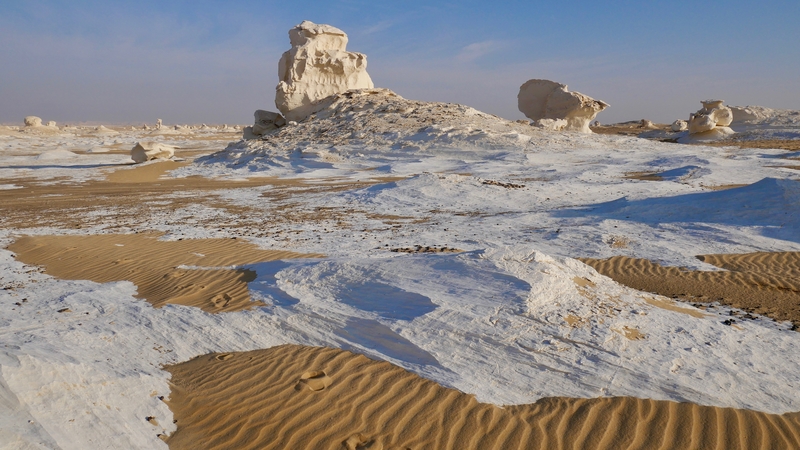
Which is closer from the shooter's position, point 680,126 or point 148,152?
point 148,152

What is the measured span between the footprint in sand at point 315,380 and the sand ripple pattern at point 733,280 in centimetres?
415

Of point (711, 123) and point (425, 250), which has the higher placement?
point (711, 123)

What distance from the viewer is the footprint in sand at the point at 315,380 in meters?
3.93

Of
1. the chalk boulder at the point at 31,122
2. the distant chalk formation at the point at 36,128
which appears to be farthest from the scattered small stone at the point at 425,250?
the chalk boulder at the point at 31,122

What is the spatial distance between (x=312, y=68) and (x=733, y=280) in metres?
26.8

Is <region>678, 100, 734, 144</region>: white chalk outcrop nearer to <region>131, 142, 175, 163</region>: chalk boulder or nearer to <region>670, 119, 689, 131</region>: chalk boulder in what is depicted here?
<region>670, 119, 689, 131</region>: chalk boulder

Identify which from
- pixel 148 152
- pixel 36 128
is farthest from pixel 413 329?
pixel 36 128

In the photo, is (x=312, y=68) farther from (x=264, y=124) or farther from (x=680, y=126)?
(x=680, y=126)

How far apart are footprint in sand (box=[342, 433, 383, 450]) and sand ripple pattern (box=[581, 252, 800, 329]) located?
421 cm

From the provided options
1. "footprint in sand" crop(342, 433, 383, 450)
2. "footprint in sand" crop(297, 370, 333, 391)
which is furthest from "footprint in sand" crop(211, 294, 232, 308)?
"footprint in sand" crop(342, 433, 383, 450)

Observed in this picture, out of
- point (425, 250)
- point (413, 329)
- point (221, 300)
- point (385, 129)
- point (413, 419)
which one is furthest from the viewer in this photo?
point (385, 129)

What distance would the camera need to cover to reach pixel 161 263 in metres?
7.73

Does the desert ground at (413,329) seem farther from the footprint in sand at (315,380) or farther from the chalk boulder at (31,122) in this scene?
the chalk boulder at (31,122)

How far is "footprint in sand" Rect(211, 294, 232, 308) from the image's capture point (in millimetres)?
5671
